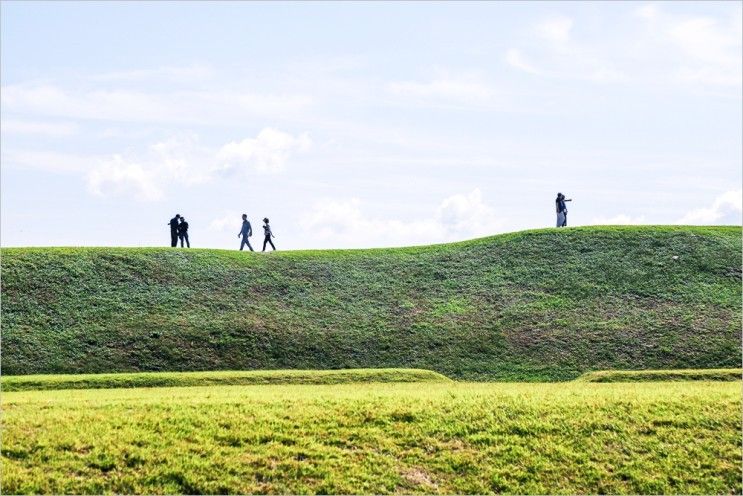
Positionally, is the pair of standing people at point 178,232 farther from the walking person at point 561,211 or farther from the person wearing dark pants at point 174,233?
the walking person at point 561,211

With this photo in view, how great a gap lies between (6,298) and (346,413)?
24007 millimetres

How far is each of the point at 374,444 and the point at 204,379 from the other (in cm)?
1195

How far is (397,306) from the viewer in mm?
36625

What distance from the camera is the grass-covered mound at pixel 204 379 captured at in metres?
25.0

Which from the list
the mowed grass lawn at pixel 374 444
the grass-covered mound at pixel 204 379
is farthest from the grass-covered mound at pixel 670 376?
the mowed grass lawn at pixel 374 444

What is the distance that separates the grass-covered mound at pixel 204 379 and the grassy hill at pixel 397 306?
436 centimetres

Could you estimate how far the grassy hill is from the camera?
31.7 m

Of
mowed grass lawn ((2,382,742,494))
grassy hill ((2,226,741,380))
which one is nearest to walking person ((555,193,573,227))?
grassy hill ((2,226,741,380))

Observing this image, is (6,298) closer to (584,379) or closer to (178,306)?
(178,306)

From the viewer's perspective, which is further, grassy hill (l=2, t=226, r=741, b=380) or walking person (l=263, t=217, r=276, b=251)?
walking person (l=263, t=217, r=276, b=251)

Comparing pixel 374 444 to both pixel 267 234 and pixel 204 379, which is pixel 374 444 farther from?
pixel 267 234

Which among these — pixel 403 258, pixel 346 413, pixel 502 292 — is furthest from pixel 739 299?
pixel 346 413

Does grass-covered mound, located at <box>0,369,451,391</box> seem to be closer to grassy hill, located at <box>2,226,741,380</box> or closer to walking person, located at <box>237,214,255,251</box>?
grassy hill, located at <box>2,226,741,380</box>

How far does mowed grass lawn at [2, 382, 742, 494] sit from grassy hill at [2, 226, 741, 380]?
13788 mm
